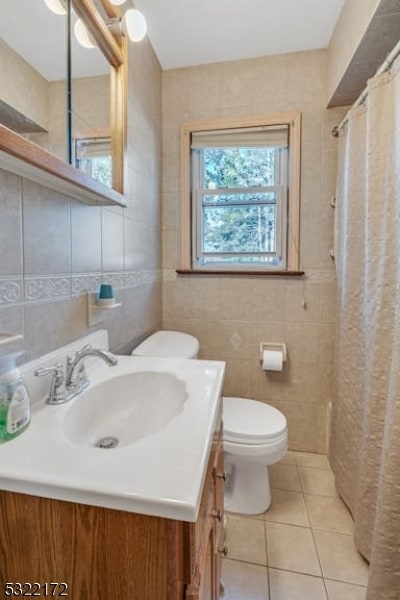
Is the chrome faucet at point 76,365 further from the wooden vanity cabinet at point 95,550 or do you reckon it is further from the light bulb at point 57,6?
the light bulb at point 57,6

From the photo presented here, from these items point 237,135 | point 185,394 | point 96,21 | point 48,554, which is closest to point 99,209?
point 96,21

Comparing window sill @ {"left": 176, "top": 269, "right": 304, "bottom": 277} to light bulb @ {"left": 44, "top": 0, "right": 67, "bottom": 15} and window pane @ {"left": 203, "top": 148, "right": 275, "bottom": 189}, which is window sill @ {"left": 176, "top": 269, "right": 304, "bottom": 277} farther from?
light bulb @ {"left": 44, "top": 0, "right": 67, "bottom": 15}

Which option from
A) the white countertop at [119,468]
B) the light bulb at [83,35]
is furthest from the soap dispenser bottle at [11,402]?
the light bulb at [83,35]

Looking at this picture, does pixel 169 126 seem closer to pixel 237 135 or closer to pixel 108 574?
pixel 237 135

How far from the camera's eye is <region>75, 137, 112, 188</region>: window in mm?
1034

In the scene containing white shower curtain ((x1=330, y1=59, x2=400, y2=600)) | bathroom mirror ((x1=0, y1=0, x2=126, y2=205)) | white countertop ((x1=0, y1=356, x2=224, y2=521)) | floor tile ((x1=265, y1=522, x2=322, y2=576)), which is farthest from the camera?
floor tile ((x1=265, y1=522, x2=322, y2=576))

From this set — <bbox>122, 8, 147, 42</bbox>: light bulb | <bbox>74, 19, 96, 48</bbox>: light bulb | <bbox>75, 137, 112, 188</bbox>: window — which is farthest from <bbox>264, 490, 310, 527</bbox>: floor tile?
<bbox>122, 8, 147, 42</bbox>: light bulb

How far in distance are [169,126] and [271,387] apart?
1839 millimetres

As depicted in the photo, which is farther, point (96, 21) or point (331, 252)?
point (331, 252)

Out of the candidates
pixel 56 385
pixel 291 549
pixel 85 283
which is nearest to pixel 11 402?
pixel 56 385

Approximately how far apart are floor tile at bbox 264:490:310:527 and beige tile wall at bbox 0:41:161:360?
1.09 meters

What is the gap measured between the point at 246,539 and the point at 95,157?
172 centimetres

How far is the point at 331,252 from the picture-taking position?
1.83 m

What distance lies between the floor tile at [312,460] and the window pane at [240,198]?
164 centimetres
